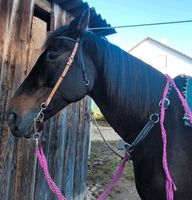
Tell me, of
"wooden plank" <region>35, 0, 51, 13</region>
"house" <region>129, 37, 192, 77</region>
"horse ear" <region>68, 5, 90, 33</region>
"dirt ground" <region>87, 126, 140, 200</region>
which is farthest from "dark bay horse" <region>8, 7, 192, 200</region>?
"house" <region>129, 37, 192, 77</region>

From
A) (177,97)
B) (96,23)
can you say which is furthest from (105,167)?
(177,97)

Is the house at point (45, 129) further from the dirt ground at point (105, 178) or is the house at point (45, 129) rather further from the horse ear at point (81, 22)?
the dirt ground at point (105, 178)

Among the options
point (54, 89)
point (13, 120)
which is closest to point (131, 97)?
point (54, 89)

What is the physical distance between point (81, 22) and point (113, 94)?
55cm

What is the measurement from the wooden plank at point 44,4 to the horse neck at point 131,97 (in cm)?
175

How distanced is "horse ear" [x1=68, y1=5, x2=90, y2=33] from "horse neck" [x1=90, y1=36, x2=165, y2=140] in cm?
22

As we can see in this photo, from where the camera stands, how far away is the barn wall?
10.9 ft

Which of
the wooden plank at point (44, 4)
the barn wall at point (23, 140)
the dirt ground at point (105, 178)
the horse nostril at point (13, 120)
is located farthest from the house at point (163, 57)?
the horse nostril at point (13, 120)

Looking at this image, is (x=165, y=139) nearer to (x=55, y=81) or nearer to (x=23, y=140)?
(x=55, y=81)

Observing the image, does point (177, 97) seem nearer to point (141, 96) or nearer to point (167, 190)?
point (141, 96)

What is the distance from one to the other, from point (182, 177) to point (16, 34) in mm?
2255

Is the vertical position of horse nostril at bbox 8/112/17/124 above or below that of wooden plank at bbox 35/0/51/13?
below

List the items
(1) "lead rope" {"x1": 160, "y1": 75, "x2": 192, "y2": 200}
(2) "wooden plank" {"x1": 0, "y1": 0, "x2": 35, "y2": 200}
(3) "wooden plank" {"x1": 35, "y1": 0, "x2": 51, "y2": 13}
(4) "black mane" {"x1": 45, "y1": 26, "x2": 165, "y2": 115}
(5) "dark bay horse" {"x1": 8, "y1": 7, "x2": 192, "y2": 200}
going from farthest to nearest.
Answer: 1. (3) "wooden plank" {"x1": 35, "y1": 0, "x2": 51, "y2": 13}
2. (2) "wooden plank" {"x1": 0, "y1": 0, "x2": 35, "y2": 200}
3. (4) "black mane" {"x1": 45, "y1": 26, "x2": 165, "y2": 115}
4. (5) "dark bay horse" {"x1": 8, "y1": 7, "x2": 192, "y2": 200}
5. (1) "lead rope" {"x1": 160, "y1": 75, "x2": 192, "y2": 200}

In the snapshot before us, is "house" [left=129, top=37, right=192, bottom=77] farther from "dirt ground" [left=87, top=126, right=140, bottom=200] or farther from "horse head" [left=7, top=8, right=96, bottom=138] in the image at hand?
"horse head" [left=7, top=8, right=96, bottom=138]
